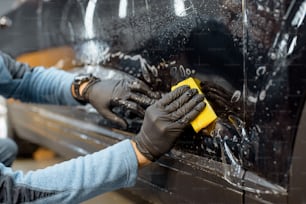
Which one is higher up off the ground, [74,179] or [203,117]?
[203,117]

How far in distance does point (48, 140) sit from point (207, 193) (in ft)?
5.02

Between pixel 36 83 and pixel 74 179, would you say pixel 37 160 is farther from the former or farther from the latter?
pixel 74 179

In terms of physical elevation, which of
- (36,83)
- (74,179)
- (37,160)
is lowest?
(37,160)

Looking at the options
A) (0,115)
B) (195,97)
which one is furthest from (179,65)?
(0,115)

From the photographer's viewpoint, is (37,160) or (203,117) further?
(37,160)

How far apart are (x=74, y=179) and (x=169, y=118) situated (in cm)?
31

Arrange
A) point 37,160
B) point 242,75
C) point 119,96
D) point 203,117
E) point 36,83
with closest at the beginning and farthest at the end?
point 242,75 → point 203,117 → point 119,96 → point 36,83 → point 37,160

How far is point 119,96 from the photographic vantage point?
5.08ft

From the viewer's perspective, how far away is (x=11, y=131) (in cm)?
329

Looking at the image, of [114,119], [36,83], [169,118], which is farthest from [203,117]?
[36,83]

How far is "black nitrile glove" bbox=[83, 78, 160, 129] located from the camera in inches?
56.9

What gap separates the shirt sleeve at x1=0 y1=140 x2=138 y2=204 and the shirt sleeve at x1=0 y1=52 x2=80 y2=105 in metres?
0.66

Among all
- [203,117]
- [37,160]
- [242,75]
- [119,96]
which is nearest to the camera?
[242,75]

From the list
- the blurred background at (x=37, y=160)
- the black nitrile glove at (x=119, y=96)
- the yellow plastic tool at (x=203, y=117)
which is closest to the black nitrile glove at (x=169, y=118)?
the yellow plastic tool at (x=203, y=117)
